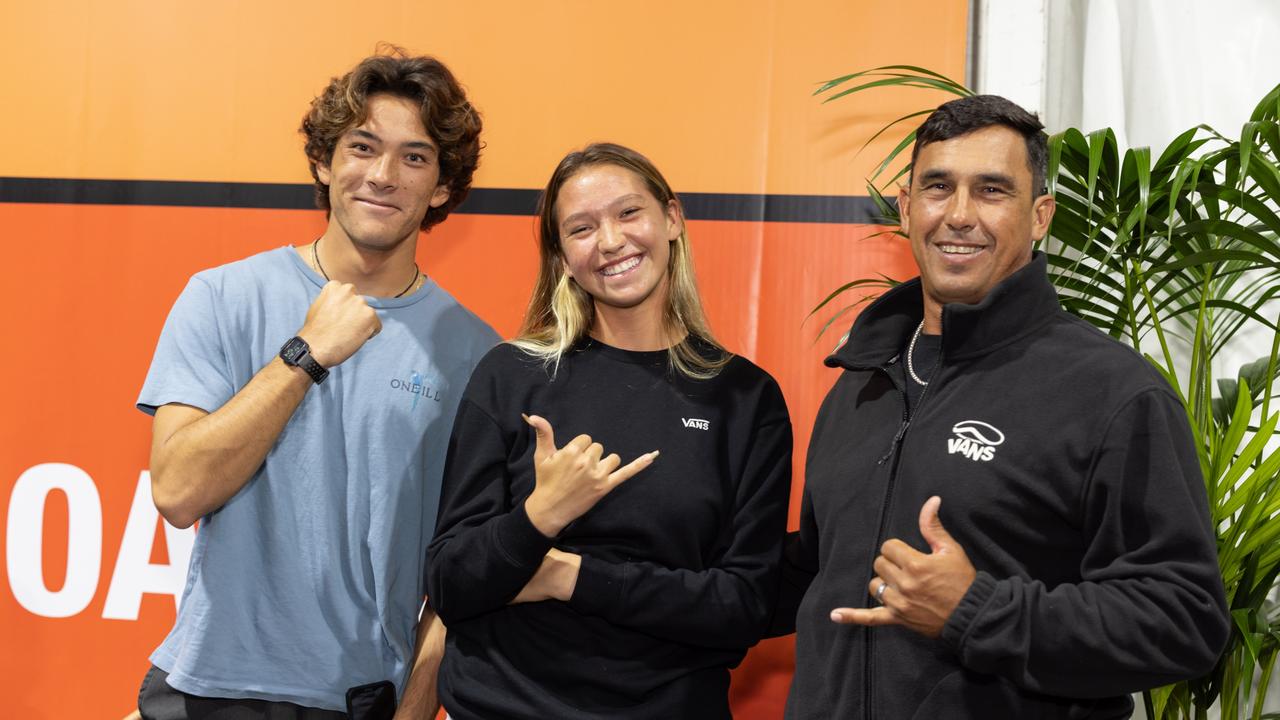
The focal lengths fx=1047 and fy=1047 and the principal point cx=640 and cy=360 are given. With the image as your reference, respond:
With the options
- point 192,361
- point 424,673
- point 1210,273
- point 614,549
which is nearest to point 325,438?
point 192,361

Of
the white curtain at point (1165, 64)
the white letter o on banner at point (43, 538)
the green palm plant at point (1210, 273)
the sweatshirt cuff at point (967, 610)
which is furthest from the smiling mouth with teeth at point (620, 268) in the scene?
the white letter o on banner at point (43, 538)

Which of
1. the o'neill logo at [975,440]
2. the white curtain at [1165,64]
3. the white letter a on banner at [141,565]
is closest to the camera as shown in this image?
the o'neill logo at [975,440]

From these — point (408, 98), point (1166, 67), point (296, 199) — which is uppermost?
point (1166, 67)

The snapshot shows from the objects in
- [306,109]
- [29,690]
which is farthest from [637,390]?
[29,690]

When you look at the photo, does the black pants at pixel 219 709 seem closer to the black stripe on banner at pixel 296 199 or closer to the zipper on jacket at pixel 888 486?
the zipper on jacket at pixel 888 486

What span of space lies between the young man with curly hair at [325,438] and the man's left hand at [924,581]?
930 millimetres

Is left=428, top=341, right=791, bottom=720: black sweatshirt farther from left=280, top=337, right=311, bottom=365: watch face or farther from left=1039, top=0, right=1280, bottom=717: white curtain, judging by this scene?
left=1039, top=0, right=1280, bottom=717: white curtain

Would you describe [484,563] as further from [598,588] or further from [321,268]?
[321,268]

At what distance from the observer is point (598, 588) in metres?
1.57

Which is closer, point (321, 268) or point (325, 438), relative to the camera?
point (325, 438)

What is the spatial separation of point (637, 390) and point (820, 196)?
1037 mm

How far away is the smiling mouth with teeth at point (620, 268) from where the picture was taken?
5.87 ft

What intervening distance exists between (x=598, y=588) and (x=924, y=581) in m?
0.52

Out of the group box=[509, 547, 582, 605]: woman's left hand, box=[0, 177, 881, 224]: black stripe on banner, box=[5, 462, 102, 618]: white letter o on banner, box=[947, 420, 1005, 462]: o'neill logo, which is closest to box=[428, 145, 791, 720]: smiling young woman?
box=[509, 547, 582, 605]: woman's left hand
